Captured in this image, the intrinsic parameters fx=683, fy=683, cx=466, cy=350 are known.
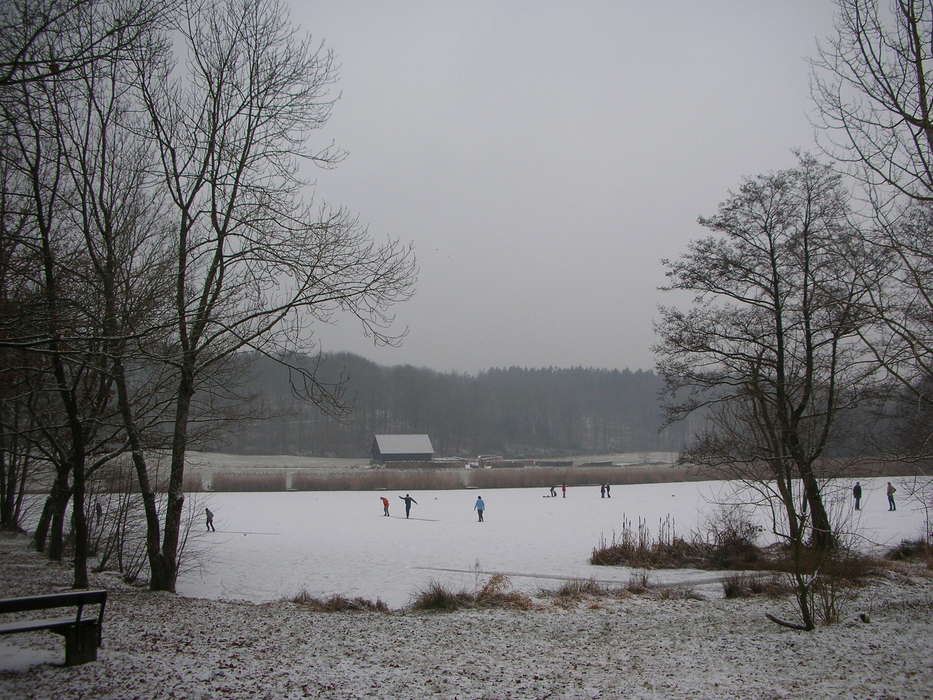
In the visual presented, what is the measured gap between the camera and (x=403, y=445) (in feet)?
298

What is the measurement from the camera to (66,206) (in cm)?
1248

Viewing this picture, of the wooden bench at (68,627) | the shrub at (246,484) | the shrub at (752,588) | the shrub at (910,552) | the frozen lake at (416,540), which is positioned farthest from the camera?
the shrub at (246,484)

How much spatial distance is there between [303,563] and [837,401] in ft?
51.3

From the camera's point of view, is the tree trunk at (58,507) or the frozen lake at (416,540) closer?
the tree trunk at (58,507)

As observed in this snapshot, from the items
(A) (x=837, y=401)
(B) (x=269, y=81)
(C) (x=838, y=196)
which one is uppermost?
(B) (x=269, y=81)

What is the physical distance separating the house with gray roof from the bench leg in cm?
8166

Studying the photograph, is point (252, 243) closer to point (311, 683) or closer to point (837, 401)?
point (311, 683)

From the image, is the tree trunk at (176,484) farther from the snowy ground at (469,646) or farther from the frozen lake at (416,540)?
the frozen lake at (416,540)

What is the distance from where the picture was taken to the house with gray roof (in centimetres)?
8862

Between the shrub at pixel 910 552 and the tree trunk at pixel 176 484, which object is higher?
the tree trunk at pixel 176 484

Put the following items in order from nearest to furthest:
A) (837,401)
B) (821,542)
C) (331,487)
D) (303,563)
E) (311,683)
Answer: (311,683), (821,542), (837,401), (303,563), (331,487)

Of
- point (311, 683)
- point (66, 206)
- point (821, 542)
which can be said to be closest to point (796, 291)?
point (821, 542)

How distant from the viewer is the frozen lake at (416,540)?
17.1 metres

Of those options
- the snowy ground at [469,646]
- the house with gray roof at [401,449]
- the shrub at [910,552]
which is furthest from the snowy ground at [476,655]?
the house with gray roof at [401,449]
